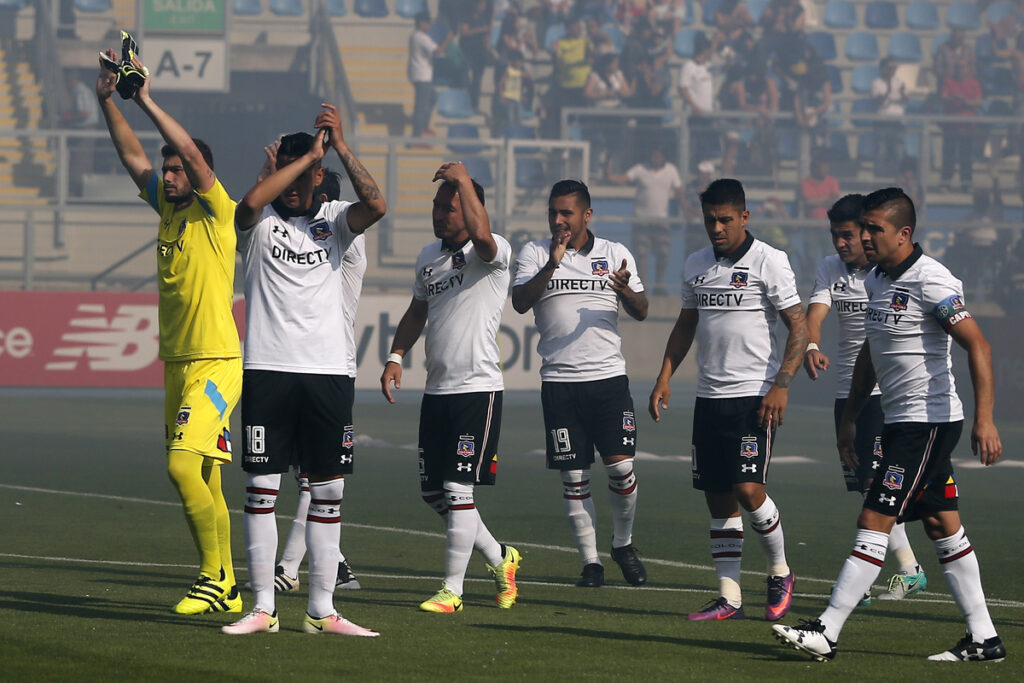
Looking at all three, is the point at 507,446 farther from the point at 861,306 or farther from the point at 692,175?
the point at 692,175

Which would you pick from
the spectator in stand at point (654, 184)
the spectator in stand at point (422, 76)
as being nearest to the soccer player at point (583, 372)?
the spectator in stand at point (654, 184)

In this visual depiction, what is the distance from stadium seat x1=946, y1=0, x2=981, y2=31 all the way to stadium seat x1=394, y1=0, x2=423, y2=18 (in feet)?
38.6

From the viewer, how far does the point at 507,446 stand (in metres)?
17.3

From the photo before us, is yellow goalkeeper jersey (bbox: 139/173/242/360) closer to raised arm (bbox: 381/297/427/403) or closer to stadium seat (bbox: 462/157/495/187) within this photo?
raised arm (bbox: 381/297/427/403)

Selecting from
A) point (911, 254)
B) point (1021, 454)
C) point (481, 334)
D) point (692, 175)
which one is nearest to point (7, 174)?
point (692, 175)

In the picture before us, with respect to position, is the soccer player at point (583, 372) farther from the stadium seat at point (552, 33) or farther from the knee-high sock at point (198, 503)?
the stadium seat at point (552, 33)

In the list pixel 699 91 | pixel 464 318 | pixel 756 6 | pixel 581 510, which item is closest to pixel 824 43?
pixel 756 6

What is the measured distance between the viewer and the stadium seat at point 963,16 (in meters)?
34.6

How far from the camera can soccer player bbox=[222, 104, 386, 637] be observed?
22.4 feet

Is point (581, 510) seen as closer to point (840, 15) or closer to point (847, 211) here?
point (847, 211)

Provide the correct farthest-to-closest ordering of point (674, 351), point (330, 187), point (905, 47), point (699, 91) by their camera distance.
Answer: point (905, 47), point (699, 91), point (330, 187), point (674, 351)

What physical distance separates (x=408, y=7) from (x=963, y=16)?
1250 centimetres

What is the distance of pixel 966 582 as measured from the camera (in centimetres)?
657

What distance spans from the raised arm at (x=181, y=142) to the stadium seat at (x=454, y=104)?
25.5m
